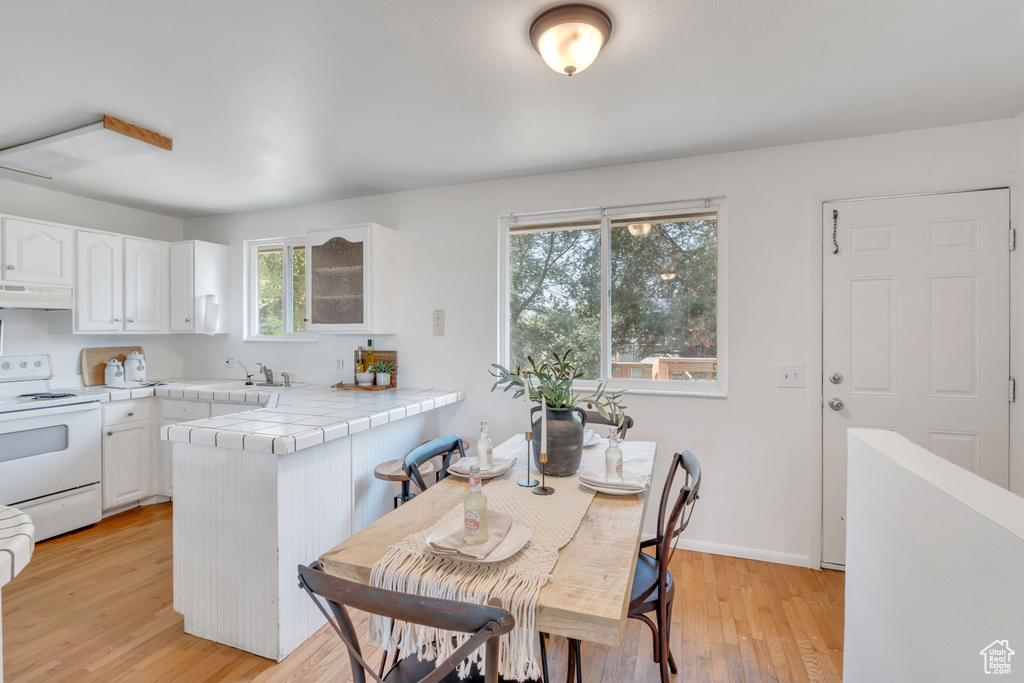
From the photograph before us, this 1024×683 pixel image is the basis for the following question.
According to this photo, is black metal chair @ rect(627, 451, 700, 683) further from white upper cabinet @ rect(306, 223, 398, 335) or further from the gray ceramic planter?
white upper cabinet @ rect(306, 223, 398, 335)

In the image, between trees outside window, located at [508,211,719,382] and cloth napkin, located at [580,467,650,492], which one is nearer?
cloth napkin, located at [580,467,650,492]

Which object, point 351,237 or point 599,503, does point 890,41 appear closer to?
point 599,503

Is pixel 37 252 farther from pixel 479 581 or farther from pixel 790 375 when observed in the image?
pixel 790 375

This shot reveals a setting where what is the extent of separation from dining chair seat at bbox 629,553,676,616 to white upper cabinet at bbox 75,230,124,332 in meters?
3.95

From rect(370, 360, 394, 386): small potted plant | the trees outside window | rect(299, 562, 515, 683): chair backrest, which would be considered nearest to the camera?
rect(299, 562, 515, 683): chair backrest

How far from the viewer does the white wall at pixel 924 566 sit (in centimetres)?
85

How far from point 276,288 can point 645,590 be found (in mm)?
3685

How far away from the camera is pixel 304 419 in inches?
85.7

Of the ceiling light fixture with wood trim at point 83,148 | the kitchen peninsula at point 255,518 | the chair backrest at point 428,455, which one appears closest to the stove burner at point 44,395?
the ceiling light fixture with wood trim at point 83,148

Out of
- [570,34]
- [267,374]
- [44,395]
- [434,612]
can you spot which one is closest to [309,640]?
[434,612]

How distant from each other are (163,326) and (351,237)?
194 cm

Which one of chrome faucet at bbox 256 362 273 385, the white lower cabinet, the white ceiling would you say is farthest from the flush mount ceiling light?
the white lower cabinet

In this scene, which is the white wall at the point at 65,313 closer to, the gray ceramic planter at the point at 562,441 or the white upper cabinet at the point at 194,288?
the white upper cabinet at the point at 194,288

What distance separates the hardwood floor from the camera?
1.78 metres
